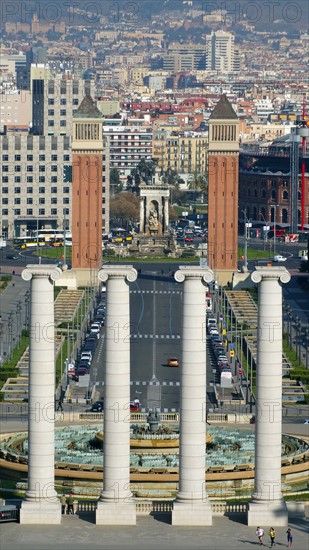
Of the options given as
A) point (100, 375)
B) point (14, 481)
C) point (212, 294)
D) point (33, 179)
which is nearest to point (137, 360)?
point (100, 375)

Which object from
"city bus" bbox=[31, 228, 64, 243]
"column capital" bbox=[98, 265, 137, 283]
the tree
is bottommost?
"column capital" bbox=[98, 265, 137, 283]

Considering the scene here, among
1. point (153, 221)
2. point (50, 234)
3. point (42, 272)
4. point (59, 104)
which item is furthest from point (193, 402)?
point (59, 104)

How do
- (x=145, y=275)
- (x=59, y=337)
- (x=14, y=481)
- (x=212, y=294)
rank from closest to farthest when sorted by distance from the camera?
(x=14, y=481) < (x=59, y=337) < (x=212, y=294) < (x=145, y=275)

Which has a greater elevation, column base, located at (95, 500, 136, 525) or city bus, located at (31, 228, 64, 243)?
city bus, located at (31, 228, 64, 243)

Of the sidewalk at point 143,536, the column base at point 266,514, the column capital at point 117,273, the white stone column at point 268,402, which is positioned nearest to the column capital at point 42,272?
the column capital at point 117,273

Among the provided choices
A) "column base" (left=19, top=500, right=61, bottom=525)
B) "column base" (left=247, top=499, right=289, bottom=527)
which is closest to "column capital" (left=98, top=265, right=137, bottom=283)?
"column base" (left=19, top=500, right=61, bottom=525)

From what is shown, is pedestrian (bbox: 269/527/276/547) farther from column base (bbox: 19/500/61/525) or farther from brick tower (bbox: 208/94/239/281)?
brick tower (bbox: 208/94/239/281)

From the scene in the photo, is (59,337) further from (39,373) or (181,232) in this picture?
(181,232)
